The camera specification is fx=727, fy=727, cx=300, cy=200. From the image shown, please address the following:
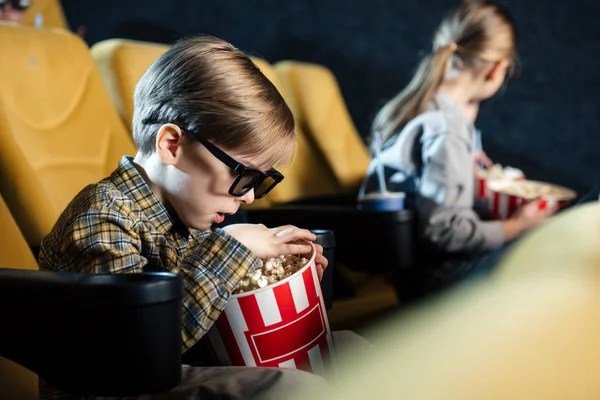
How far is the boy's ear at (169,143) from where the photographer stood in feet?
2.77

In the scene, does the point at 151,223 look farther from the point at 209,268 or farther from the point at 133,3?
the point at 133,3

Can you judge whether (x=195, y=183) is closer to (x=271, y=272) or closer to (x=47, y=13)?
(x=271, y=272)

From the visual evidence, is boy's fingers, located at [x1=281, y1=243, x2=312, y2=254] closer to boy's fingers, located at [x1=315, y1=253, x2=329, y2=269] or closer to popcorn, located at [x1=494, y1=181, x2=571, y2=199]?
boy's fingers, located at [x1=315, y1=253, x2=329, y2=269]

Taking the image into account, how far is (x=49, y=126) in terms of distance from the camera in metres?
1.26

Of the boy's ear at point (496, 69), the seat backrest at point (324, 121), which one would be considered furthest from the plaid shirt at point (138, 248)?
the seat backrest at point (324, 121)

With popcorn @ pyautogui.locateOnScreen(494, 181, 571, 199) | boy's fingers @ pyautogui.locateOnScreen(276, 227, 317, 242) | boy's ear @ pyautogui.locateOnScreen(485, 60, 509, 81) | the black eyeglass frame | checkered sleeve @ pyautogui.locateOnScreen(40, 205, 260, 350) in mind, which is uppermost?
the black eyeglass frame

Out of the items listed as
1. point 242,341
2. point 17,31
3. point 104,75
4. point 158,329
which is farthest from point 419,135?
point 158,329

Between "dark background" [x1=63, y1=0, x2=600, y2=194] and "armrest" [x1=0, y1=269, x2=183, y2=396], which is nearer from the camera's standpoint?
"armrest" [x1=0, y1=269, x2=183, y2=396]

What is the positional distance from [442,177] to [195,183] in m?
0.85

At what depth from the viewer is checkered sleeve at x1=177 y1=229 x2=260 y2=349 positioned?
756 millimetres

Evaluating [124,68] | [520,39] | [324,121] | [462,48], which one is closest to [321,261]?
[124,68]

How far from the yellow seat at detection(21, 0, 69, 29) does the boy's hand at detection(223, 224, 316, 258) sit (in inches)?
61.9

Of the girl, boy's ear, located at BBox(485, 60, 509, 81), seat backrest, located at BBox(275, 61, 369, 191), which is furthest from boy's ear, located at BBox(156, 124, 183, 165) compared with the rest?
seat backrest, located at BBox(275, 61, 369, 191)

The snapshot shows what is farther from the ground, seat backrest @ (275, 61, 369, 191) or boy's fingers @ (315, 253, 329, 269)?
boy's fingers @ (315, 253, 329, 269)
